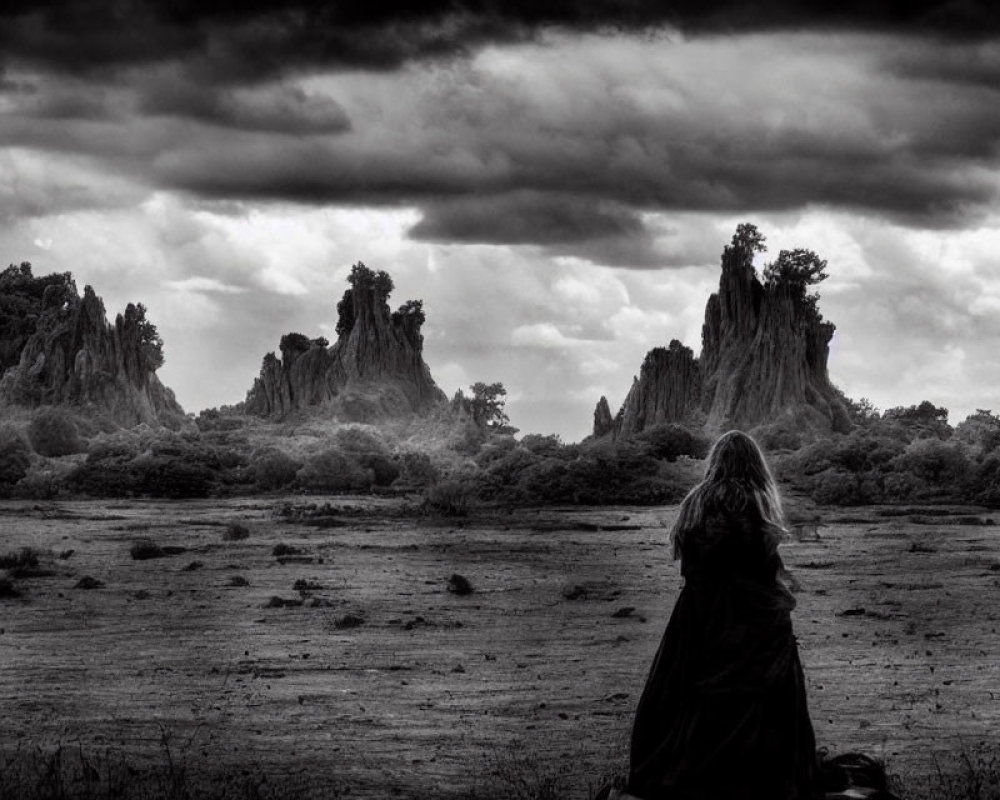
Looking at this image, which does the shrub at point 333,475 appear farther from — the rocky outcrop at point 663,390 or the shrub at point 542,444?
the rocky outcrop at point 663,390

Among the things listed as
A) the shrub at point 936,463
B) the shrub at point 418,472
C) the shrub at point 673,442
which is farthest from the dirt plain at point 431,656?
the shrub at point 418,472

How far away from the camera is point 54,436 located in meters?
90.3

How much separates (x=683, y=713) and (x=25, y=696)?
9.22 metres

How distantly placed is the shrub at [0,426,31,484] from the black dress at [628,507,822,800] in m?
65.7

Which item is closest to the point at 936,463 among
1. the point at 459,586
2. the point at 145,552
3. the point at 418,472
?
the point at 418,472

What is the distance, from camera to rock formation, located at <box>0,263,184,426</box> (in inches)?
4038

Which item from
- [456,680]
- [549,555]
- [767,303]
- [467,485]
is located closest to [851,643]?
[456,680]

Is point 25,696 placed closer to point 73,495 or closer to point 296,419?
point 73,495

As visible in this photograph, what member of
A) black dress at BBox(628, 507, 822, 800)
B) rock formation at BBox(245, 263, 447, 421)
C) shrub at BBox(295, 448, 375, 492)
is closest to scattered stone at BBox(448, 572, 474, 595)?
black dress at BBox(628, 507, 822, 800)

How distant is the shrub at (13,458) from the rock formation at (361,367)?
44.2 m

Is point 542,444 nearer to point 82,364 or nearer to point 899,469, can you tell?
point 899,469

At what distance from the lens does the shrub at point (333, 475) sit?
71.1 metres

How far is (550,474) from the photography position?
60906mm

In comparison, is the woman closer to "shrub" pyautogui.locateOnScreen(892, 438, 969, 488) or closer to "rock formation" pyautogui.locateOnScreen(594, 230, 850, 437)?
"shrub" pyautogui.locateOnScreen(892, 438, 969, 488)
